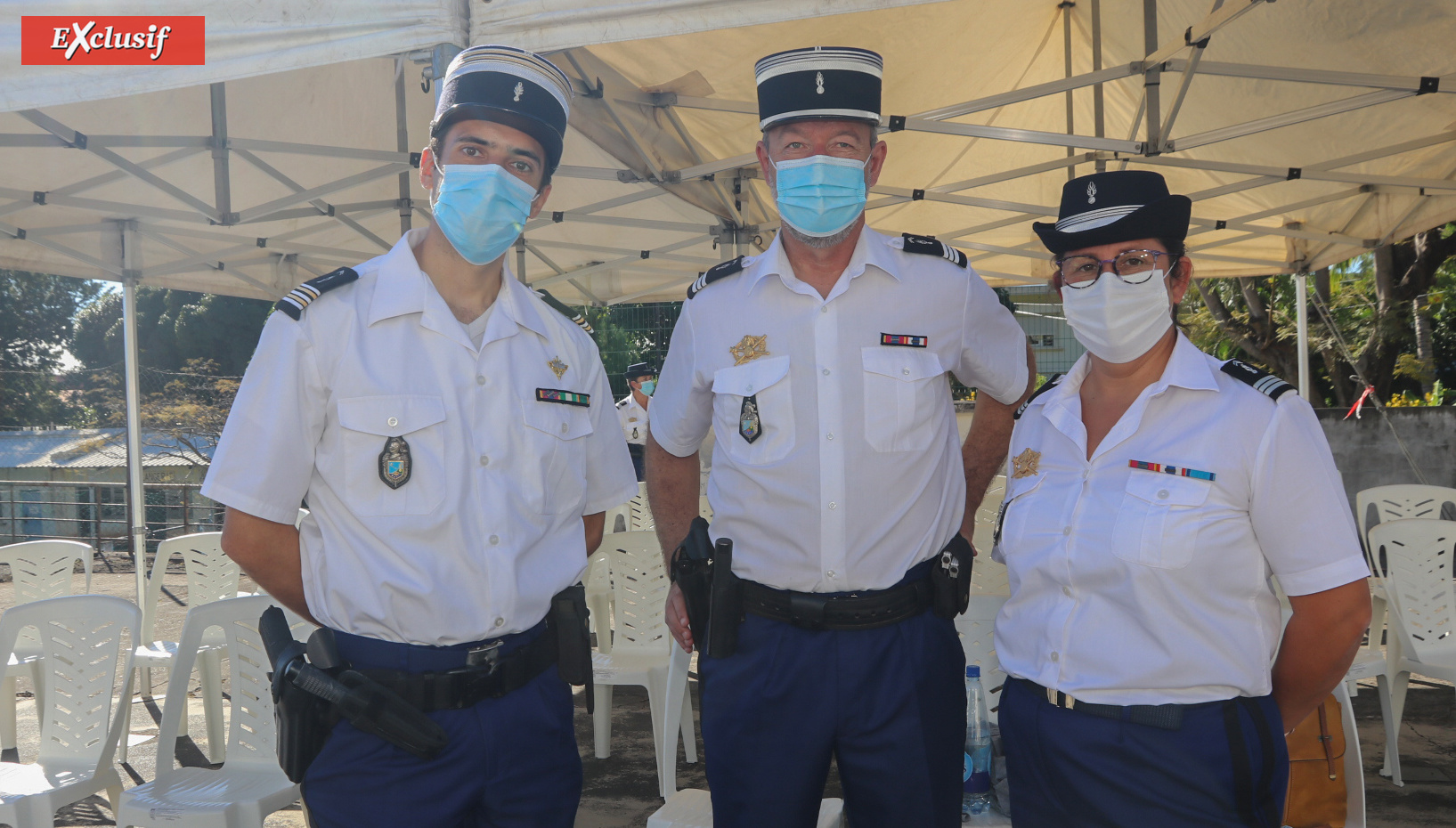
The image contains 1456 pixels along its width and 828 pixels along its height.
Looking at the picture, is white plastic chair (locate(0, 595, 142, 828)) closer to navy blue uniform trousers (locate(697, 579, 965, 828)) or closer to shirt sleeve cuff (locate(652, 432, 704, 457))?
shirt sleeve cuff (locate(652, 432, 704, 457))

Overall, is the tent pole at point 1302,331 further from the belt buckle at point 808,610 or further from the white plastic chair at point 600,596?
the belt buckle at point 808,610

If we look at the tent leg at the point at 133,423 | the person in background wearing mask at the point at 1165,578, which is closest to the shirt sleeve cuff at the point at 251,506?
the person in background wearing mask at the point at 1165,578

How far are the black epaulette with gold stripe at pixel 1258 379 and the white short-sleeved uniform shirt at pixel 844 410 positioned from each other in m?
0.57

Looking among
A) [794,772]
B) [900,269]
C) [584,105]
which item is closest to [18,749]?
[584,105]

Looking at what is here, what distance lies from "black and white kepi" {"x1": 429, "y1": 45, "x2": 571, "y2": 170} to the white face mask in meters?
1.05

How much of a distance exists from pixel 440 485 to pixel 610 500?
1.61 ft

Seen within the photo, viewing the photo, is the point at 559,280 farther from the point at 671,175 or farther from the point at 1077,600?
the point at 1077,600

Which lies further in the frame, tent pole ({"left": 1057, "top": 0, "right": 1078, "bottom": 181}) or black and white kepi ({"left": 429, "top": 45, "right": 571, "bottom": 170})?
tent pole ({"left": 1057, "top": 0, "right": 1078, "bottom": 181})

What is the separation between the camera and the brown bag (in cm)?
211

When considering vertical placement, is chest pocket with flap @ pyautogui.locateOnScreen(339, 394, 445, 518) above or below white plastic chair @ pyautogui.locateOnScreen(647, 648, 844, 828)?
above

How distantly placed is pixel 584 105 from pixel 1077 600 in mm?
3937

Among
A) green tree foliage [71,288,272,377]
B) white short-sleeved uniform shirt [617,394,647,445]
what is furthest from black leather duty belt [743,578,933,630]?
green tree foliage [71,288,272,377]

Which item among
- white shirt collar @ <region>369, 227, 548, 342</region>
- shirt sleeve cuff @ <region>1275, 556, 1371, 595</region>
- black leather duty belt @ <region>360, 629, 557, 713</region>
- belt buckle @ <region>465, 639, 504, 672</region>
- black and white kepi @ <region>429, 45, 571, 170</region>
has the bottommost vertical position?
black leather duty belt @ <region>360, 629, 557, 713</region>

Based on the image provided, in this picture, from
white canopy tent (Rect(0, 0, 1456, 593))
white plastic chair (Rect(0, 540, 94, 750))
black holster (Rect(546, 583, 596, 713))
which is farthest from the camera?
white plastic chair (Rect(0, 540, 94, 750))
